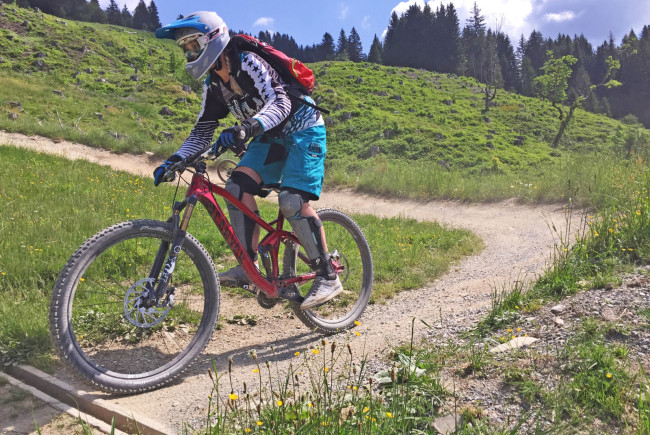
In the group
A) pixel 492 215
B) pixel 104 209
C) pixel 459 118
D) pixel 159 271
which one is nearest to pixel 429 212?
pixel 492 215

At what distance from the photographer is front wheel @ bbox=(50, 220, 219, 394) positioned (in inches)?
117

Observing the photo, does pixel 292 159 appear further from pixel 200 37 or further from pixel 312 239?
pixel 200 37

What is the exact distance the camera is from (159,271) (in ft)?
11.0

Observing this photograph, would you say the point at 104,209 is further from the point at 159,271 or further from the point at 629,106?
the point at 629,106

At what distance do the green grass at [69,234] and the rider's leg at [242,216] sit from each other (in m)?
0.93

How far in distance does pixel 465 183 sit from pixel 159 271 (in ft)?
42.3

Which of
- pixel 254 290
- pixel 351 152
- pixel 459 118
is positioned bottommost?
pixel 254 290

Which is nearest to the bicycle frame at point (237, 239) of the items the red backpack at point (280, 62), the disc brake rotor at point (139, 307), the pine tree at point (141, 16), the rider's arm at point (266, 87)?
the disc brake rotor at point (139, 307)

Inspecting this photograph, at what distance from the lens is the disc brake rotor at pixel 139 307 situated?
10.5 feet

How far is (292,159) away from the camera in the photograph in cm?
400

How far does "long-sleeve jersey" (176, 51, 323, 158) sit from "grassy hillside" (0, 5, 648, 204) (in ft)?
30.5

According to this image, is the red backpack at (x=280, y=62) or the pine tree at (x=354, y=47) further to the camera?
the pine tree at (x=354, y=47)

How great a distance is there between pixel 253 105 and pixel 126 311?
6.25 ft

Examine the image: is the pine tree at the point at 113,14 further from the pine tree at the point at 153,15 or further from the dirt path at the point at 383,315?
the dirt path at the point at 383,315
